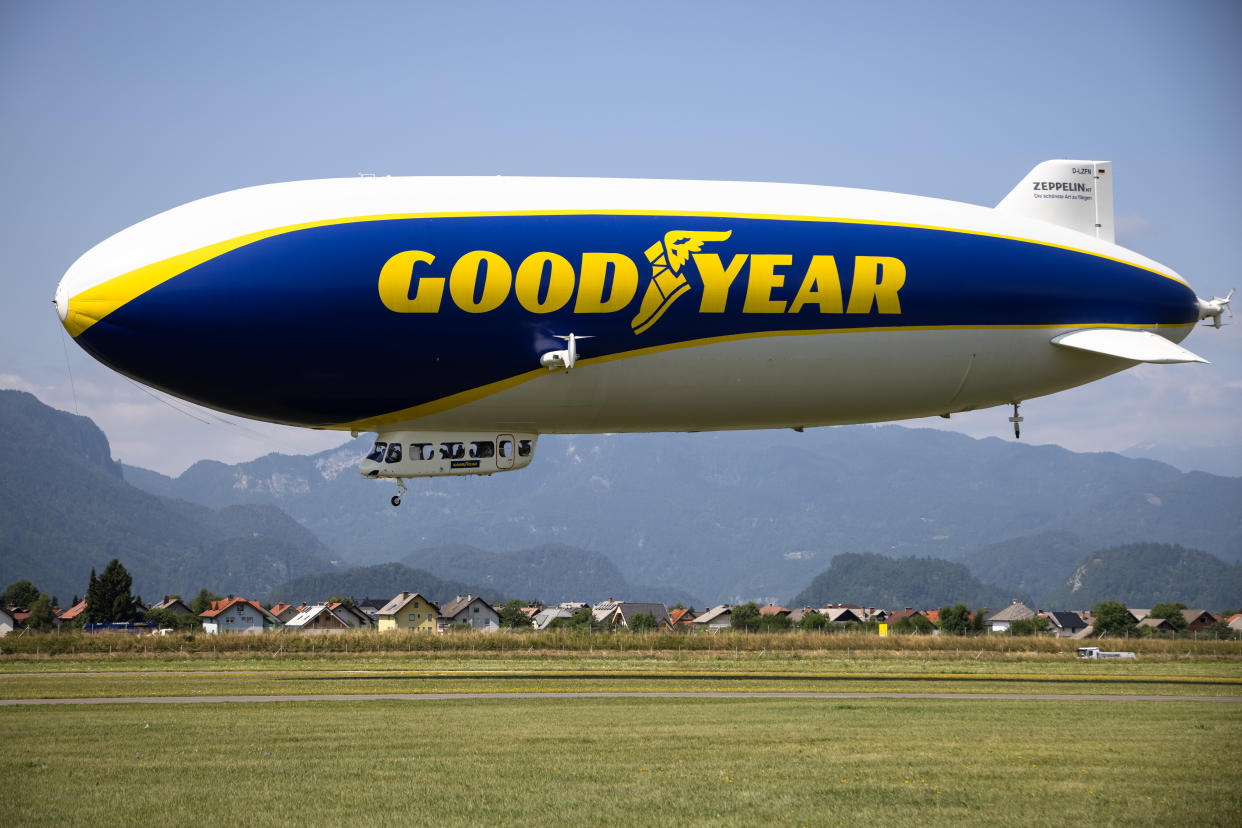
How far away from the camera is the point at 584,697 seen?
135 ft

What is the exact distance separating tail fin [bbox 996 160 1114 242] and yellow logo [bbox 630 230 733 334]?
12.5 meters

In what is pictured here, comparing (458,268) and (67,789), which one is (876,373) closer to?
(458,268)

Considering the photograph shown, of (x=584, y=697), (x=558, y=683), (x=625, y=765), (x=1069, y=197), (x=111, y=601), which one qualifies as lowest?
(x=111, y=601)

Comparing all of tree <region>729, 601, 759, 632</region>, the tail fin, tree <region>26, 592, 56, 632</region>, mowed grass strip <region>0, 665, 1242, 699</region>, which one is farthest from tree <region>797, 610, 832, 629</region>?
the tail fin

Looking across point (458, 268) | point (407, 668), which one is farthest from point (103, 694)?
point (458, 268)

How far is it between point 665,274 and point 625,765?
1180cm

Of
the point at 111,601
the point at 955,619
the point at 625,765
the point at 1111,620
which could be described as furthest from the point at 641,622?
the point at 625,765

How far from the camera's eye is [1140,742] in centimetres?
2866

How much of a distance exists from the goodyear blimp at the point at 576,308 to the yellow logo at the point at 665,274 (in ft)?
0.16

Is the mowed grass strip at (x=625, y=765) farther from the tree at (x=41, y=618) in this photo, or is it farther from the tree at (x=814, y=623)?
the tree at (x=41, y=618)

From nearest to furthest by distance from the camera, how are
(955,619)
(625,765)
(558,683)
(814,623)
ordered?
(625,765), (558,683), (955,619), (814,623)

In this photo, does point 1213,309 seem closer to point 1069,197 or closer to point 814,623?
point 1069,197

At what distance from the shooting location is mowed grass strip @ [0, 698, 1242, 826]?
2023 centimetres

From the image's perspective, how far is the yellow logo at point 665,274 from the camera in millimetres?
28016
